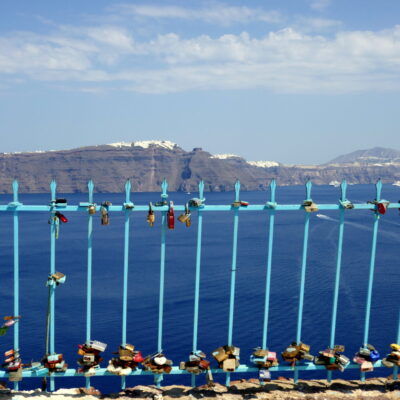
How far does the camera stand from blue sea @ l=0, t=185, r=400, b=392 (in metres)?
29.0

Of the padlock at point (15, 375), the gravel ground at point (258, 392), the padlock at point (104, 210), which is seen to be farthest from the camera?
the gravel ground at point (258, 392)

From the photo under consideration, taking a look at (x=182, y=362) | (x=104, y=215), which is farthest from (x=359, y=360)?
(x=104, y=215)

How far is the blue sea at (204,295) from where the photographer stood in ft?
95.3

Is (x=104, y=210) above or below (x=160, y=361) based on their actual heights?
above

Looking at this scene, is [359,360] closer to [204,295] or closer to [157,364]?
[157,364]

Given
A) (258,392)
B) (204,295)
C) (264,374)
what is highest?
(264,374)

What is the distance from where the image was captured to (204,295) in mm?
39719

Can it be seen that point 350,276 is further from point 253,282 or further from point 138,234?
point 138,234

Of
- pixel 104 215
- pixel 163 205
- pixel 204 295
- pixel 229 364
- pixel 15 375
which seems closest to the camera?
pixel 15 375

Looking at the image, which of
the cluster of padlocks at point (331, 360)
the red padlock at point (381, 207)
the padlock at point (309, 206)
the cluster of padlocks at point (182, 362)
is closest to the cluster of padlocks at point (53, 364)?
the cluster of padlocks at point (182, 362)

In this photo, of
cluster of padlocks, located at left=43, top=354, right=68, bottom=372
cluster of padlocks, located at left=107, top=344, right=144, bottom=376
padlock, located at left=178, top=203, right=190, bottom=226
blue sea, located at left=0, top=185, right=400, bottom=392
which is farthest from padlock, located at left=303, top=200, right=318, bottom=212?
blue sea, located at left=0, top=185, right=400, bottom=392

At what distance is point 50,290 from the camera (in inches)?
256

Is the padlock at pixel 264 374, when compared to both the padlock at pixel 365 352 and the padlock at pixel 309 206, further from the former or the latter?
the padlock at pixel 309 206

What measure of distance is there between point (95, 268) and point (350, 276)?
92.8ft
